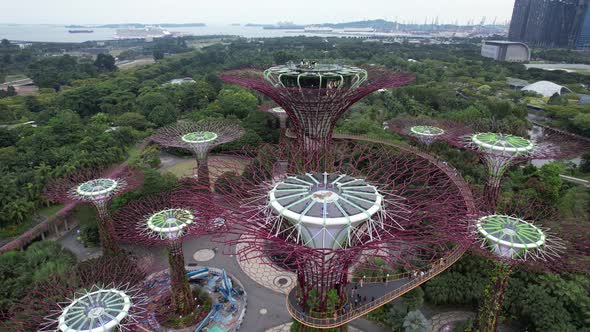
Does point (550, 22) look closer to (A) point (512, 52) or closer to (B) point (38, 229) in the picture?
(A) point (512, 52)

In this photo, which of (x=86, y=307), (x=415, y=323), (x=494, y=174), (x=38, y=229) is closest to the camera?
(x=86, y=307)

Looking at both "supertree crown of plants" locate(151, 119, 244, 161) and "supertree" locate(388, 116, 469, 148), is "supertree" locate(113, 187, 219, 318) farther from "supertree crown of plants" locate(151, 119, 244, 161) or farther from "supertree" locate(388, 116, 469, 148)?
"supertree" locate(388, 116, 469, 148)

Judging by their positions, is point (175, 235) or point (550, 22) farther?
point (550, 22)

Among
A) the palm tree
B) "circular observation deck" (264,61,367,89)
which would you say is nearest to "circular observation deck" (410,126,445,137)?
"circular observation deck" (264,61,367,89)

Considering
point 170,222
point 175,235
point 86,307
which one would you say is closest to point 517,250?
point 175,235

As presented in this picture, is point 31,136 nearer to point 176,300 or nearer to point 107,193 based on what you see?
point 107,193

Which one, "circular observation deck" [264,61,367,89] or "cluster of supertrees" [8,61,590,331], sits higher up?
"circular observation deck" [264,61,367,89]
